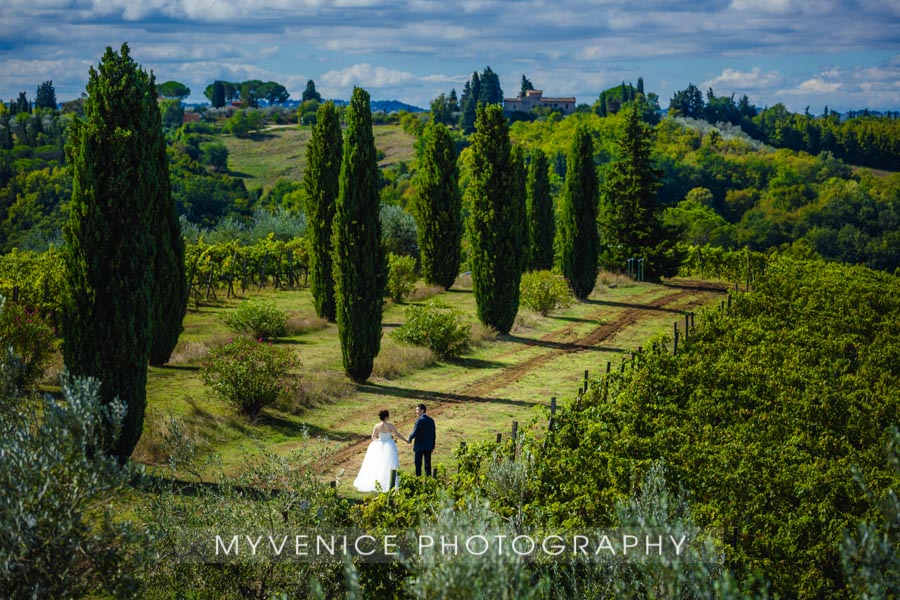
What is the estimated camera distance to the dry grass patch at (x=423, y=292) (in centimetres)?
3390

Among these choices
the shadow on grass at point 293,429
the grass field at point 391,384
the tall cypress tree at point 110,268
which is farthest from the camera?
the shadow on grass at point 293,429

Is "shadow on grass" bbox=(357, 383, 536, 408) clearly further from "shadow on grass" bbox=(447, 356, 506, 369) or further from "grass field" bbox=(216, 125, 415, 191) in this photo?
"grass field" bbox=(216, 125, 415, 191)

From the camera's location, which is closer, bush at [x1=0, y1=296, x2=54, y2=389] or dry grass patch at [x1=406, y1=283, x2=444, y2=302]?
bush at [x1=0, y1=296, x2=54, y2=389]

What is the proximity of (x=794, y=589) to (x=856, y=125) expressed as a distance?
537ft

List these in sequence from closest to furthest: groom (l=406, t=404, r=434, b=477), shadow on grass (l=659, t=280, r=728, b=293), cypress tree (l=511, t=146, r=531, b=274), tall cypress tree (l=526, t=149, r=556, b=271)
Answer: groom (l=406, t=404, r=434, b=477)
cypress tree (l=511, t=146, r=531, b=274)
shadow on grass (l=659, t=280, r=728, b=293)
tall cypress tree (l=526, t=149, r=556, b=271)

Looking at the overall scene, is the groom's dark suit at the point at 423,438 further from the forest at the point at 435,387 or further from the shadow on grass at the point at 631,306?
the shadow on grass at the point at 631,306

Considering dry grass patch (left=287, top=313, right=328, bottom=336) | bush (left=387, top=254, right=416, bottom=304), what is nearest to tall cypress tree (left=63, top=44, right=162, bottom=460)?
dry grass patch (left=287, top=313, right=328, bottom=336)

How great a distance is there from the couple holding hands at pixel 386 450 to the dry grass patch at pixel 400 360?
300 inches

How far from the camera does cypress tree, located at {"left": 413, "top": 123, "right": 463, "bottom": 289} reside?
120ft

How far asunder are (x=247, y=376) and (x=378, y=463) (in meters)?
4.42

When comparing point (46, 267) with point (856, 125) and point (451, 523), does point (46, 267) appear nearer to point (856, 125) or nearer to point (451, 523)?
point (451, 523)

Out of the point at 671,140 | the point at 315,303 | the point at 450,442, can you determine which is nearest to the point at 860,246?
the point at 671,140

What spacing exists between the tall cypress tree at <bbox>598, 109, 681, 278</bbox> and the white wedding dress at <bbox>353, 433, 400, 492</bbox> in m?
28.1

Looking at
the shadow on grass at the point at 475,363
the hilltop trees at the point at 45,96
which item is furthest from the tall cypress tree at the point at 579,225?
the hilltop trees at the point at 45,96
